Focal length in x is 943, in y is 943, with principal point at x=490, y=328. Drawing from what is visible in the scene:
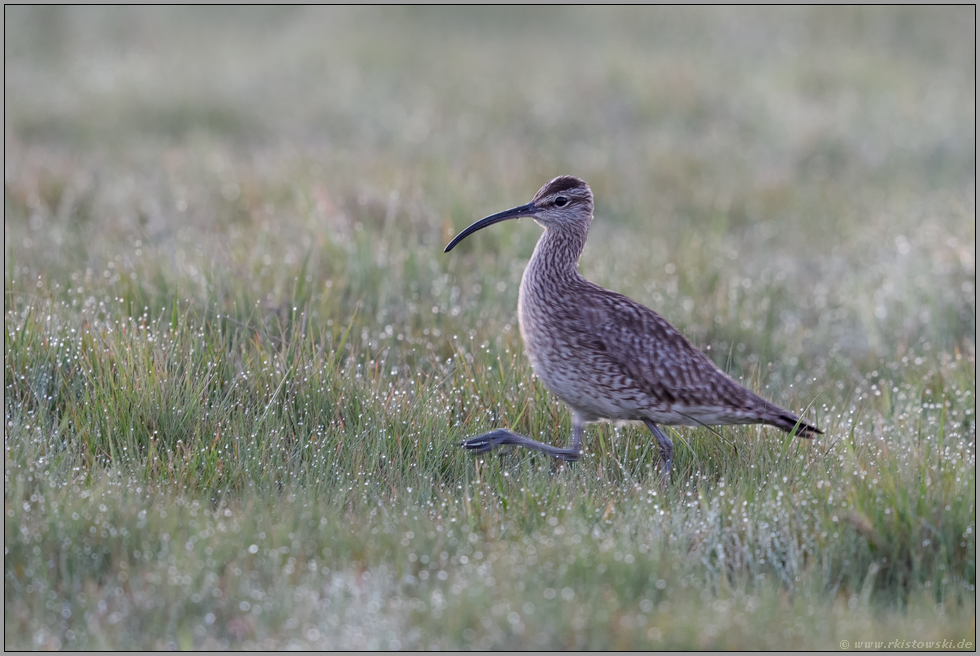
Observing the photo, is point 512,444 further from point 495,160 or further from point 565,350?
point 495,160

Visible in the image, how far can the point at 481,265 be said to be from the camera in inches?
288

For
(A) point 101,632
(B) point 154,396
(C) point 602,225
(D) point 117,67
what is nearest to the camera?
(A) point 101,632

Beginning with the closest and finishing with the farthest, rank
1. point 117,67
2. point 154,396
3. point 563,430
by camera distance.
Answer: point 154,396, point 563,430, point 117,67

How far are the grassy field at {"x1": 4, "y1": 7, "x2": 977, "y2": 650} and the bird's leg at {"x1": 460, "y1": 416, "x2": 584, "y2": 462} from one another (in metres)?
0.11

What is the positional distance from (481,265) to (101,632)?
449 cm

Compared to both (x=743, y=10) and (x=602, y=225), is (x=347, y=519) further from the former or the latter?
(x=743, y=10)

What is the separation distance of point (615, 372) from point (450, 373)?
122 centimetres

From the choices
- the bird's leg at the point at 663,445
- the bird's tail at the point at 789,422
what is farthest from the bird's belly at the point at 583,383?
the bird's tail at the point at 789,422

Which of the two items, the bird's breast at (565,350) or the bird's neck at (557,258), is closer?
the bird's breast at (565,350)

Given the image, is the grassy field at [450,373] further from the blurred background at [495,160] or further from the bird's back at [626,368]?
the bird's back at [626,368]

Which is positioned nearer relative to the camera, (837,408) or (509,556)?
(509,556)

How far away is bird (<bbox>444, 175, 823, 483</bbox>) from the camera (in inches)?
182

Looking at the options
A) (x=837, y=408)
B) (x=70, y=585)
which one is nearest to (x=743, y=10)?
(x=837, y=408)

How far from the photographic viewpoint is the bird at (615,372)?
4633 millimetres
